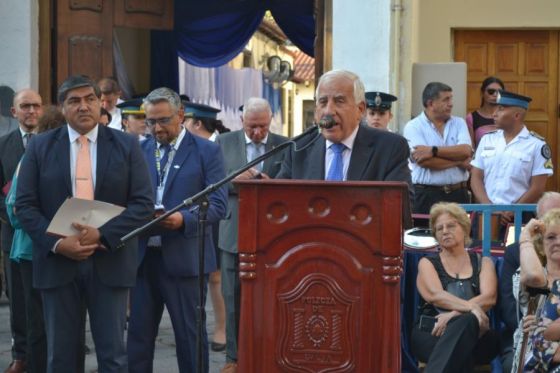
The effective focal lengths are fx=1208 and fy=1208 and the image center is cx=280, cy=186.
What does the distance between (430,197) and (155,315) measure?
12.0 feet

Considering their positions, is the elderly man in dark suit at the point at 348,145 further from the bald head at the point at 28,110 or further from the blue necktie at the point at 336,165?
the bald head at the point at 28,110

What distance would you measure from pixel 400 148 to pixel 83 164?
6.16ft

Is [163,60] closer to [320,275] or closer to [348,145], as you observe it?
[348,145]

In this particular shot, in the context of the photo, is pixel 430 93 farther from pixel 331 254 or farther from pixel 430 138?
pixel 331 254

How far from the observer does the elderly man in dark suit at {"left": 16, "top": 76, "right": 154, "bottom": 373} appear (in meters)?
6.50

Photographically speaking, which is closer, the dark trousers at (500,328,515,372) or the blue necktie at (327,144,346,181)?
the blue necktie at (327,144,346,181)

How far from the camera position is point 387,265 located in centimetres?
495

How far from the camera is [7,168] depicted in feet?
27.7

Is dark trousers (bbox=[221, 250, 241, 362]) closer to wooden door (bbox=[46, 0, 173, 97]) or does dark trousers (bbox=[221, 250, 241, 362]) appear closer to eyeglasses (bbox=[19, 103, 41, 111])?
eyeglasses (bbox=[19, 103, 41, 111])

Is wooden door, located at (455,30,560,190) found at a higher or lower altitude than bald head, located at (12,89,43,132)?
higher

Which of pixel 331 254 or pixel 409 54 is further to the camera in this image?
pixel 409 54

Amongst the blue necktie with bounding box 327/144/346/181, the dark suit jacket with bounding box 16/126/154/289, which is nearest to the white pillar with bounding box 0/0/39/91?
the dark suit jacket with bounding box 16/126/154/289

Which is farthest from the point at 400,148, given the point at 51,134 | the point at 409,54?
the point at 409,54

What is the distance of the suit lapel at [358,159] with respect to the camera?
18.8 feet
